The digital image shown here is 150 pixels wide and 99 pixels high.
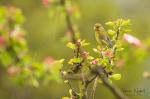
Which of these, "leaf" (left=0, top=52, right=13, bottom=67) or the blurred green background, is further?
the blurred green background

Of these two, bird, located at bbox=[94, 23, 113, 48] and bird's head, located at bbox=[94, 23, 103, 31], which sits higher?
bird's head, located at bbox=[94, 23, 103, 31]

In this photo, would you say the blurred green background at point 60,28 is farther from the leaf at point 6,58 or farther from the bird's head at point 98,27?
the bird's head at point 98,27

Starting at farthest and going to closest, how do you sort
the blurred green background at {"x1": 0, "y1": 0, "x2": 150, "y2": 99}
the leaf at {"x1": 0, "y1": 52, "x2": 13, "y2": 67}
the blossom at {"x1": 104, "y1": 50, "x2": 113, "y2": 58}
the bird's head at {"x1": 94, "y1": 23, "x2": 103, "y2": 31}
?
the blurred green background at {"x1": 0, "y1": 0, "x2": 150, "y2": 99} < the leaf at {"x1": 0, "y1": 52, "x2": 13, "y2": 67} < the bird's head at {"x1": 94, "y1": 23, "x2": 103, "y2": 31} < the blossom at {"x1": 104, "y1": 50, "x2": 113, "y2": 58}

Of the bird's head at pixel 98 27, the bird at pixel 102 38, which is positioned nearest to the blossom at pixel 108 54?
the bird at pixel 102 38

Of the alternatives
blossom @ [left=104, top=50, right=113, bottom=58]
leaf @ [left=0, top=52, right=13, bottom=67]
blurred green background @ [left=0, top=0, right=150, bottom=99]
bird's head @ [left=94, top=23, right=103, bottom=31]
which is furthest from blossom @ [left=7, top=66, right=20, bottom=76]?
blurred green background @ [left=0, top=0, right=150, bottom=99]

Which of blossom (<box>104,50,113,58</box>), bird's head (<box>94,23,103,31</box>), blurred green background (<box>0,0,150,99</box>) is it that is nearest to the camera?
blossom (<box>104,50,113,58</box>)

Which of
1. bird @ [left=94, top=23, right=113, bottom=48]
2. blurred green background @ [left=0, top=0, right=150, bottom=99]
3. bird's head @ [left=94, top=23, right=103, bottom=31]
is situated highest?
blurred green background @ [left=0, top=0, right=150, bottom=99]

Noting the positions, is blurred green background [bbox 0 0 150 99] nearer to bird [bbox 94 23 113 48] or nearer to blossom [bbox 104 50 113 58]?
bird [bbox 94 23 113 48]

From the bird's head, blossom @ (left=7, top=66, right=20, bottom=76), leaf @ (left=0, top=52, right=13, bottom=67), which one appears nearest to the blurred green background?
blossom @ (left=7, top=66, right=20, bottom=76)
